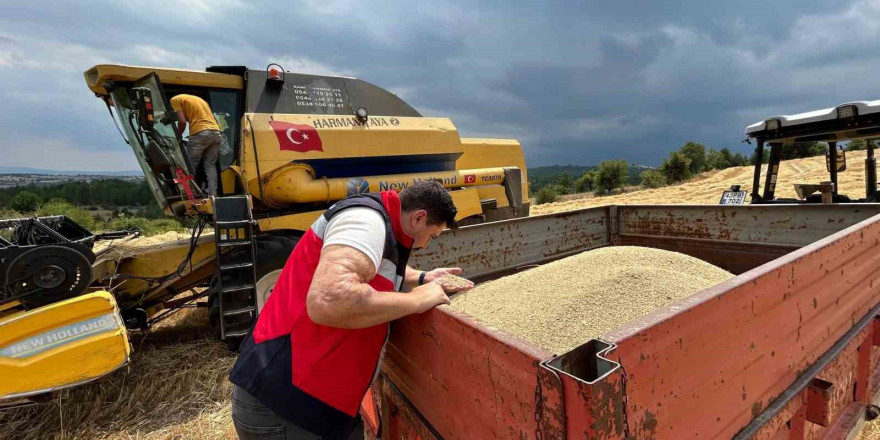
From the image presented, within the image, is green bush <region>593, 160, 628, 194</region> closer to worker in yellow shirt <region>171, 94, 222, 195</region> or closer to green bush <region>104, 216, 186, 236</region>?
green bush <region>104, 216, 186, 236</region>

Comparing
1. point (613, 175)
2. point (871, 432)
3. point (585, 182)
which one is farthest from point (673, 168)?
point (871, 432)

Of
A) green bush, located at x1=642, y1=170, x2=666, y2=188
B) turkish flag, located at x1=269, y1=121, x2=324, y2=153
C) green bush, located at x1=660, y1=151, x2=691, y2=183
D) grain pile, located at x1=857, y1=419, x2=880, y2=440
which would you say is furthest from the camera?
green bush, located at x1=660, y1=151, x2=691, y2=183

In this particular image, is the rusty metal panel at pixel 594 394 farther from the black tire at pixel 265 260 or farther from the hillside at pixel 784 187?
the hillside at pixel 784 187

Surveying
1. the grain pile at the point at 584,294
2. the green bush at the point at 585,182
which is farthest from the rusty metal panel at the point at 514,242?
the green bush at the point at 585,182

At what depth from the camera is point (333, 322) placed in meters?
1.27

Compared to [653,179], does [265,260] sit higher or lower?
higher

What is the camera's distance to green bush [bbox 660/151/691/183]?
1243 inches

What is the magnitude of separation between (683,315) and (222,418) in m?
3.27

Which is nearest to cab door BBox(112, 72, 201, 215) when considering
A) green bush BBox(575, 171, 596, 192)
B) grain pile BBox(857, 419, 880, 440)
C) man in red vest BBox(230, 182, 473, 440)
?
man in red vest BBox(230, 182, 473, 440)

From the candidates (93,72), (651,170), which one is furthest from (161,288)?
(651,170)

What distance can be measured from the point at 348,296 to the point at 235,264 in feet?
10.6

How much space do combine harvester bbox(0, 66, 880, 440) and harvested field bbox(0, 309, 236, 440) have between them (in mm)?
471

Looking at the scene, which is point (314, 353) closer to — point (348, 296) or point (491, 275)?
point (348, 296)

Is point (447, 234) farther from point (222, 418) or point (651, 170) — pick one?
point (651, 170)
